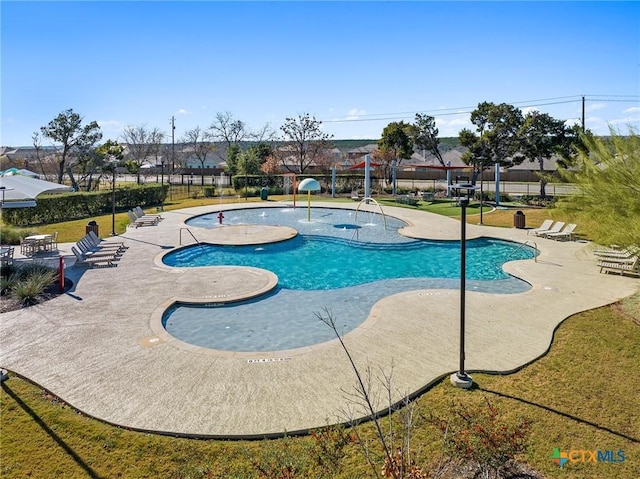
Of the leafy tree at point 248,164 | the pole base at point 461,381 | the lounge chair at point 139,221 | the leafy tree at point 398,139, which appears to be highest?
the leafy tree at point 398,139

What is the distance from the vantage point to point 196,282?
43.0 ft

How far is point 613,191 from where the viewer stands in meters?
7.40

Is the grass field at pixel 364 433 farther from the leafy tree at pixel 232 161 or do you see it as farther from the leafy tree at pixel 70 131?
the leafy tree at pixel 232 161

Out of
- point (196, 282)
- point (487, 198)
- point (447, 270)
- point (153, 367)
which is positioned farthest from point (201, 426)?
point (487, 198)

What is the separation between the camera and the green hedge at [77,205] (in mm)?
22320

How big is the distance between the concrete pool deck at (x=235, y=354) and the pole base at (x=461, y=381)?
10.9 inches

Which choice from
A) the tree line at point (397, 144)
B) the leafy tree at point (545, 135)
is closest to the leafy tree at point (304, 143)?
the tree line at point (397, 144)

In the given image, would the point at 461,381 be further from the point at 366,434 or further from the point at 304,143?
the point at 304,143

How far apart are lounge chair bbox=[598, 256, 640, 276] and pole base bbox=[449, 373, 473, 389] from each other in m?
9.83

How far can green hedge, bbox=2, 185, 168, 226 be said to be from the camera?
22.3 metres

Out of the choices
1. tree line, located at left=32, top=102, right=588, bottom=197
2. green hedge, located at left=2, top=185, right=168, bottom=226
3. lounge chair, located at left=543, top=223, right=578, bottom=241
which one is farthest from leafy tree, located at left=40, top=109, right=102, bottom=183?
lounge chair, located at left=543, top=223, right=578, bottom=241

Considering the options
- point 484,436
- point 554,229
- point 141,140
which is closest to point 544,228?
point 554,229

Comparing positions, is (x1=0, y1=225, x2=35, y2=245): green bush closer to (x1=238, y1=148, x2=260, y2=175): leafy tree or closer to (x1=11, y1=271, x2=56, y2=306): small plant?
(x1=11, y1=271, x2=56, y2=306): small plant

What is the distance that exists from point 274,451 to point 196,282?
831 centimetres
